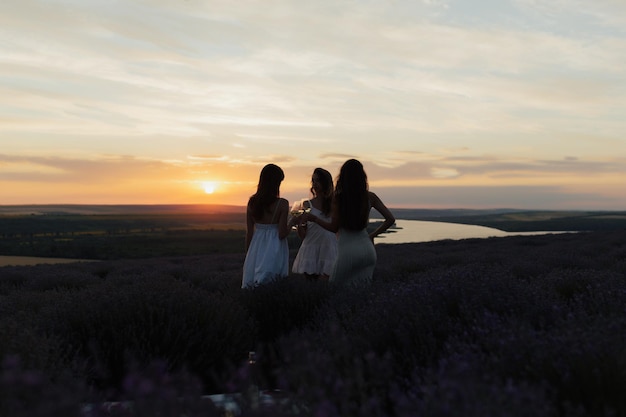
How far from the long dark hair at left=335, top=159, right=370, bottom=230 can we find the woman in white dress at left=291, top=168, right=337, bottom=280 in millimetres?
Result: 639

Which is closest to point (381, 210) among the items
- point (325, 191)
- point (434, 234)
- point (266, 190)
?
point (325, 191)

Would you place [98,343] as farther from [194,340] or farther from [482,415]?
[482,415]

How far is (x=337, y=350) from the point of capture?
2.86 meters

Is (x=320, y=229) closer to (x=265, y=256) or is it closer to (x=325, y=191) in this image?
(x=325, y=191)

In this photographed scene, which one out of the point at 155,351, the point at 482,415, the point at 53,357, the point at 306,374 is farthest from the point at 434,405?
the point at 155,351

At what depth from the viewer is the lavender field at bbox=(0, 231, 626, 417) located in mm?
1865

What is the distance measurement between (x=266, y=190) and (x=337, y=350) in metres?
4.04

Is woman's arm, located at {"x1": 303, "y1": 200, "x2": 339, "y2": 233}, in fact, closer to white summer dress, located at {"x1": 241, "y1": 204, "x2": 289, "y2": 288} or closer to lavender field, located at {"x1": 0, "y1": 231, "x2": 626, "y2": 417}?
white summer dress, located at {"x1": 241, "y1": 204, "x2": 289, "y2": 288}

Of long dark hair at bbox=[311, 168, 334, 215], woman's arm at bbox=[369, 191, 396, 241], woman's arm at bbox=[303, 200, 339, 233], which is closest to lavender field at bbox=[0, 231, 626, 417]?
woman's arm at bbox=[303, 200, 339, 233]

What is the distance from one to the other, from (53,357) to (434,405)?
7.35 ft

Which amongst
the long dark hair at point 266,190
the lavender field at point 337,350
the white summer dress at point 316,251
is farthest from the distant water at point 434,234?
the lavender field at point 337,350

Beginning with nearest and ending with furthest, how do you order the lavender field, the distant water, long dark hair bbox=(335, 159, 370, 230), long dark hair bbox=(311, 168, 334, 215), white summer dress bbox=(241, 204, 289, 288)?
A: the lavender field
long dark hair bbox=(335, 159, 370, 230)
white summer dress bbox=(241, 204, 289, 288)
long dark hair bbox=(311, 168, 334, 215)
the distant water

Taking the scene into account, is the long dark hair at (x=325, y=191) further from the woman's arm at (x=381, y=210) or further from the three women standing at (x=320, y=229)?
the woman's arm at (x=381, y=210)

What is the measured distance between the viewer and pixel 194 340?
165 inches
